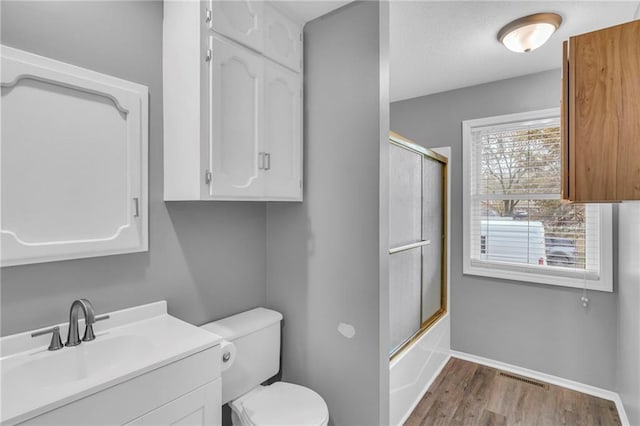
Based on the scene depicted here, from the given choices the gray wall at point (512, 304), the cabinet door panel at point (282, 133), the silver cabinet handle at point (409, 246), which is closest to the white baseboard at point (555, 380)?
the gray wall at point (512, 304)

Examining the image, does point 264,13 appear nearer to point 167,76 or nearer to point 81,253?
point 167,76

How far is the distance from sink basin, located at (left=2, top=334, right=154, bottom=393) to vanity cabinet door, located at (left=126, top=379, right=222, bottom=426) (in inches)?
7.7

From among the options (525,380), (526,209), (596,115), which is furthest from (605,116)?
(525,380)

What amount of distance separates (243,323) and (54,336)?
0.78m

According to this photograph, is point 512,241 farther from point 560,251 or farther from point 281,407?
point 281,407

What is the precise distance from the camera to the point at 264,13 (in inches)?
61.8

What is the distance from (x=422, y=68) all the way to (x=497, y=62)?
1.78ft

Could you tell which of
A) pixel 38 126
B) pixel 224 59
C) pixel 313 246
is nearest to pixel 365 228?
pixel 313 246

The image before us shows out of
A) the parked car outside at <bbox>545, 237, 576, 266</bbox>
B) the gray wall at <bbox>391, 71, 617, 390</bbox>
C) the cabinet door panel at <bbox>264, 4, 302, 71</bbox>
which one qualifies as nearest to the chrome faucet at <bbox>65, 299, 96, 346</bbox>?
the cabinet door panel at <bbox>264, 4, 302, 71</bbox>

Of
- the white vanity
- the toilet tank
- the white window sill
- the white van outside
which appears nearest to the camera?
the white vanity

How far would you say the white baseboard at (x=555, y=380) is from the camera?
233 cm

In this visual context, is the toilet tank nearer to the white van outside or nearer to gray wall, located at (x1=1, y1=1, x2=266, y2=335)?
gray wall, located at (x1=1, y1=1, x2=266, y2=335)

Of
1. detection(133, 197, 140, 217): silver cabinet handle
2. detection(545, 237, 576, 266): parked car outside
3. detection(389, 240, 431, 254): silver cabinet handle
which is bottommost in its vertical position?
detection(545, 237, 576, 266): parked car outside

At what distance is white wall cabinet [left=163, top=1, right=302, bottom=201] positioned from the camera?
1.35 m
